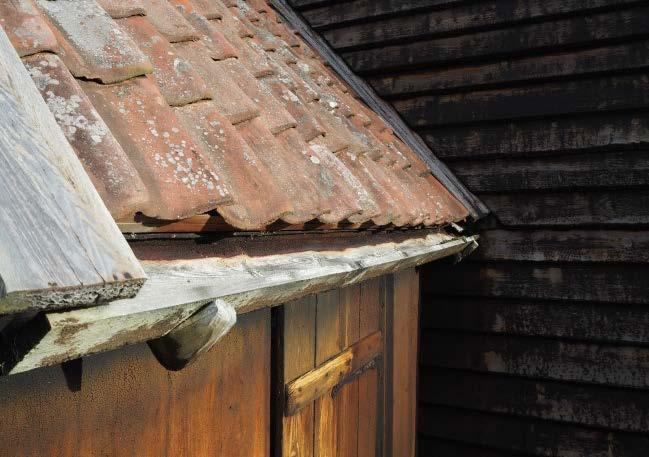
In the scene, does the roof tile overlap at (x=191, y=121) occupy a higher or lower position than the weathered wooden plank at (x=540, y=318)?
higher

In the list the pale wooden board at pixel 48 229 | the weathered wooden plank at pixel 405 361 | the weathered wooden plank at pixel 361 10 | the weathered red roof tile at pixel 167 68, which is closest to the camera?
the pale wooden board at pixel 48 229

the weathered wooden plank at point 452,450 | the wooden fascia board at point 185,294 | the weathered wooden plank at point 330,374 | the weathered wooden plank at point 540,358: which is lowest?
the weathered wooden plank at point 452,450

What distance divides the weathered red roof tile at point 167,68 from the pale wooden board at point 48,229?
1.86 feet

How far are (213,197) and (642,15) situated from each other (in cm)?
314

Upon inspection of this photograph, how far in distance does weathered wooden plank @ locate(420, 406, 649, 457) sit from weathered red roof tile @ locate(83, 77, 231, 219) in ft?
9.59

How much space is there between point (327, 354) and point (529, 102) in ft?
7.22

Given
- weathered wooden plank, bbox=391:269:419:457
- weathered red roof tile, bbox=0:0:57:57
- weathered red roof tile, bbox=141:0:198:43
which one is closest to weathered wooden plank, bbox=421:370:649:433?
weathered wooden plank, bbox=391:269:419:457

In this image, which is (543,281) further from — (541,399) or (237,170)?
(237,170)

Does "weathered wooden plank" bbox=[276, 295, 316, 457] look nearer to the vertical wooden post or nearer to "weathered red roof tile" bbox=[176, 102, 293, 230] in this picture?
"weathered red roof tile" bbox=[176, 102, 293, 230]

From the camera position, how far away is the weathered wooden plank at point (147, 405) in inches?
34.9

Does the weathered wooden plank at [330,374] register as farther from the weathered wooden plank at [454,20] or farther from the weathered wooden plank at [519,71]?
the weathered wooden plank at [454,20]

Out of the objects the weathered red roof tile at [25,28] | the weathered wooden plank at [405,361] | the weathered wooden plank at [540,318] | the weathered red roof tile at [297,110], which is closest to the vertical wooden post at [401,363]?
the weathered wooden plank at [405,361]

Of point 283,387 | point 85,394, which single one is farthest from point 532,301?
point 85,394

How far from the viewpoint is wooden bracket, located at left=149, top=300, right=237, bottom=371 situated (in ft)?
2.86
